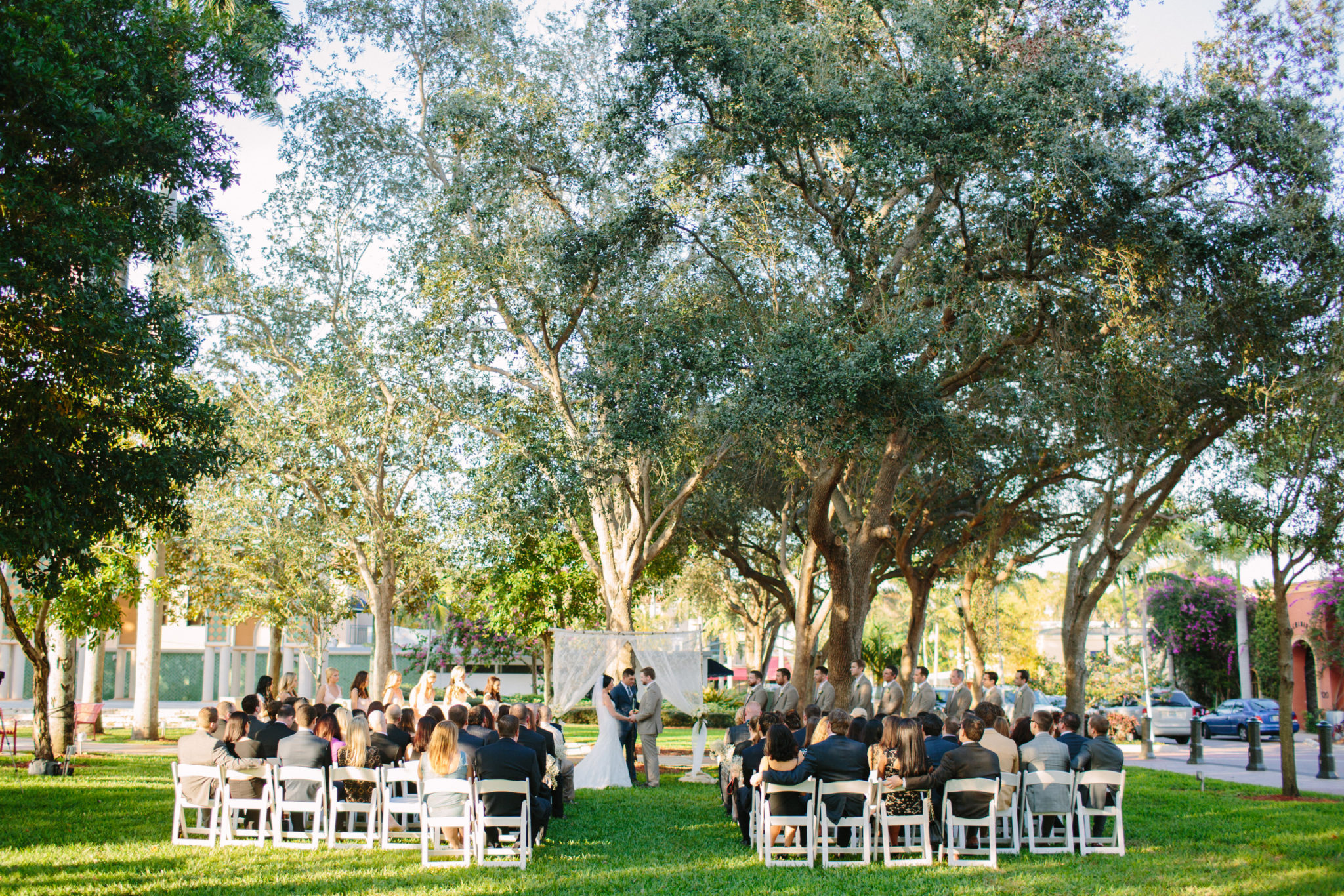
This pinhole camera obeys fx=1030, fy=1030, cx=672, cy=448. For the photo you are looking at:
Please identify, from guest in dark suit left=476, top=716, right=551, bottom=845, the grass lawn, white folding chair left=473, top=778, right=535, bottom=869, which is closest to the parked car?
the grass lawn

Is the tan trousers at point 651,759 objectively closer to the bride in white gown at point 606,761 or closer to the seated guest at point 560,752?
the bride in white gown at point 606,761

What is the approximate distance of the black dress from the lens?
8.98 meters

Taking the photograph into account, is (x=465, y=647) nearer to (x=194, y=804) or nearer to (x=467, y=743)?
(x=194, y=804)

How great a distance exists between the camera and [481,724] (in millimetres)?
10930

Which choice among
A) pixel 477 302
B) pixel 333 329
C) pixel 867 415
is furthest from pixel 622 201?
pixel 333 329

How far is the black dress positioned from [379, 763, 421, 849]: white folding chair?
304cm

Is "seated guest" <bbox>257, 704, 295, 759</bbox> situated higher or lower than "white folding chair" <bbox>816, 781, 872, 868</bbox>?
higher

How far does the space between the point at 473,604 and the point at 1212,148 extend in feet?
75.6

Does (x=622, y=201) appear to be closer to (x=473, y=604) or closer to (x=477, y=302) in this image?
(x=477, y=302)

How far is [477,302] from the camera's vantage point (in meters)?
18.1

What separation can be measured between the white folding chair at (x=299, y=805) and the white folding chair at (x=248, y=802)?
0.11m

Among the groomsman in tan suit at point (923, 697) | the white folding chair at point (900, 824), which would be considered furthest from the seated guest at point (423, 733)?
the groomsman in tan suit at point (923, 697)

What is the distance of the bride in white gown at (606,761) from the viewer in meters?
15.5

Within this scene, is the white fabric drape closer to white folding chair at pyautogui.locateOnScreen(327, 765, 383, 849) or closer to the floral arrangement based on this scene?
white folding chair at pyautogui.locateOnScreen(327, 765, 383, 849)
